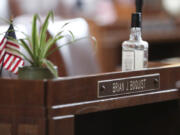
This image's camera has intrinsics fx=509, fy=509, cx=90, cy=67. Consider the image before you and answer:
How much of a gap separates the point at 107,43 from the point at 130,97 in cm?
388

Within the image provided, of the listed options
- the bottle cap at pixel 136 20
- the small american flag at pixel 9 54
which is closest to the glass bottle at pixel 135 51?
the bottle cap at pixel 136 20

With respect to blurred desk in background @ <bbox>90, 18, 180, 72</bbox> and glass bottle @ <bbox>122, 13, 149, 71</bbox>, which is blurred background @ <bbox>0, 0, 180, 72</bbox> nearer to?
blurred desk in background @ <bbox>90, 18, 180, 72</bbox>

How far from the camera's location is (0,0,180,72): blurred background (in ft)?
18.6

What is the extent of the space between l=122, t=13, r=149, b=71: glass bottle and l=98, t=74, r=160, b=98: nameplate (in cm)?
8

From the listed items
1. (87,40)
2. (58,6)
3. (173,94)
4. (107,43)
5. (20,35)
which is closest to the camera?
(173,94)

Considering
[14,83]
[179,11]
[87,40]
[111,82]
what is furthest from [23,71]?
[179,11]

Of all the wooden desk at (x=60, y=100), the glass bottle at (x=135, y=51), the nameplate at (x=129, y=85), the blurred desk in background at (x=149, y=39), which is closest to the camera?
the wooden desk at (x=60, y=100)

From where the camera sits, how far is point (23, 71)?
1.56m

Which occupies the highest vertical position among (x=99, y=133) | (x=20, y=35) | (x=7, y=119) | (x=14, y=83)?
(x=20, y=35)

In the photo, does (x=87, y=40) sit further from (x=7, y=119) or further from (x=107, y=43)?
(x=107, y=43)

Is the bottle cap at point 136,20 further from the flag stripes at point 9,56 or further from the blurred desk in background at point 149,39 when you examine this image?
the blurred desk in background at point 149,39

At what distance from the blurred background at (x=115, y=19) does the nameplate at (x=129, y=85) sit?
3.37 meters

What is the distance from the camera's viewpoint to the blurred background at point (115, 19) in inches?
223

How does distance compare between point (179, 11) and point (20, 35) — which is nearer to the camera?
point (20, 35)
